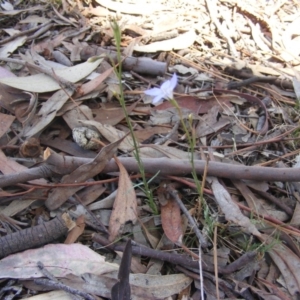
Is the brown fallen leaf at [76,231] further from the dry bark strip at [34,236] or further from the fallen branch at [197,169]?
the fallen branch at [197,169]

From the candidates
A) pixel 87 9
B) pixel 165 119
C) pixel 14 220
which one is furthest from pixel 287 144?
pixel 87 9

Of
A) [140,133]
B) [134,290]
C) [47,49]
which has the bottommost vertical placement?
[134,290]

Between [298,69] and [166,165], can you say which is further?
[298,69]

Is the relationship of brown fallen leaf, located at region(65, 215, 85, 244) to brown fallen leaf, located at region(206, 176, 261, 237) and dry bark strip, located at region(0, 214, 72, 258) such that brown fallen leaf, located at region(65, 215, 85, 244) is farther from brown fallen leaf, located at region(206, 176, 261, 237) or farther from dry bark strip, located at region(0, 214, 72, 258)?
brown fallen leaf, located at region(206, 176, 261, 237)

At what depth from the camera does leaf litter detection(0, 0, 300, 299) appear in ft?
3.90

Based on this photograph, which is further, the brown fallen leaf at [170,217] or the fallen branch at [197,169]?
the fallen branch at [197,169]

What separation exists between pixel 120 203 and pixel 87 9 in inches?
53.7

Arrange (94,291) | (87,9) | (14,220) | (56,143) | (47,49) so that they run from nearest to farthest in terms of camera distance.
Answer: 1. (94,291)
2. (14,220)
3. (56,143)
4. (47,49)
5. (87,9)

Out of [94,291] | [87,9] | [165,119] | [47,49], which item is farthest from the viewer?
[87,9]

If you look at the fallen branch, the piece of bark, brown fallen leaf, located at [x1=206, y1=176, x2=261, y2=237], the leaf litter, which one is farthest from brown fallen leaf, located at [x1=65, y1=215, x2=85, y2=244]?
the piece of bark

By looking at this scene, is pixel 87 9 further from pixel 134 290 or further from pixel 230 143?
pixel 134 290

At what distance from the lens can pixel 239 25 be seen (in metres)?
2.29

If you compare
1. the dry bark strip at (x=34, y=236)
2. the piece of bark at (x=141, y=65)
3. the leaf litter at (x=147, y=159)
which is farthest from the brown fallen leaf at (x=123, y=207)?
the piece of bark at (x=141, y=65)

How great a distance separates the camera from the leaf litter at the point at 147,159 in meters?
1.19
